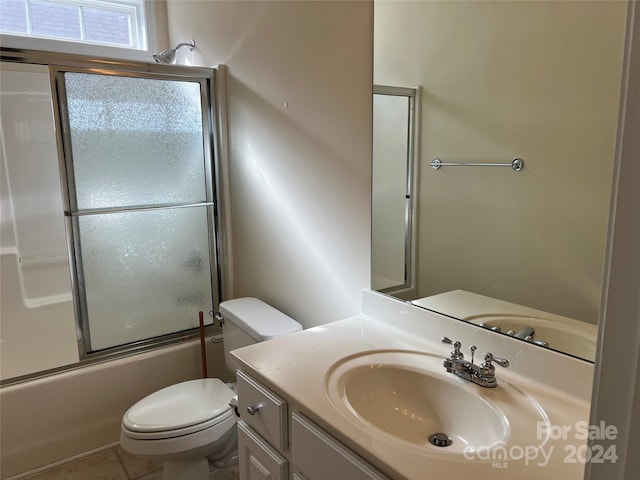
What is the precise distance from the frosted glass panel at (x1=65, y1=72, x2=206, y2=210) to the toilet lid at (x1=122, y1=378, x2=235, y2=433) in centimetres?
97

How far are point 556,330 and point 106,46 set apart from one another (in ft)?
9.54

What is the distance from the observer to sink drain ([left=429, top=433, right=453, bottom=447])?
117cm

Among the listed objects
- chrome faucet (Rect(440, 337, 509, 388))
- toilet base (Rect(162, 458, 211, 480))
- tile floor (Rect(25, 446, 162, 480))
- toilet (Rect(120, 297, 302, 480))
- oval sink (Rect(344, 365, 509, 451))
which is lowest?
tile floor (Rect(25, 446, 162, 480))

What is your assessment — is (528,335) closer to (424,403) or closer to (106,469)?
(424,403)

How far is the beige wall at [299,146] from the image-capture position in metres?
1.70

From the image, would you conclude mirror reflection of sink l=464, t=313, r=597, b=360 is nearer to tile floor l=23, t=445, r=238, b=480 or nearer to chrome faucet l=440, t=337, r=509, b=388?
chrome faucet l=440, t=337, r=509, b=388

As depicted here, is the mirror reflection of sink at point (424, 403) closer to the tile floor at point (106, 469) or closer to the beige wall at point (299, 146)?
the beige wall at point (299, 146)

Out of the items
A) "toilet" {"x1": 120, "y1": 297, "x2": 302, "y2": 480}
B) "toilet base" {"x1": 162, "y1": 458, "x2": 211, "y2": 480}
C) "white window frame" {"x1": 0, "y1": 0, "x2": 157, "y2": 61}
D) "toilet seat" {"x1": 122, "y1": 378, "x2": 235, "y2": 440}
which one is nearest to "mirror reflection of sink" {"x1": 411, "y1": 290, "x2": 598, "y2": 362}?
"toilet" {"x1": 120, "y1": 297, "x2": 302, "y2": 480}

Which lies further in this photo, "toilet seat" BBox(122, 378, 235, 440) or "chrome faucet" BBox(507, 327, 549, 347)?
"toilet seat" BBox(122, 378, 235, 440)

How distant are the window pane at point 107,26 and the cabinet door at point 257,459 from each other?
99.9 inches

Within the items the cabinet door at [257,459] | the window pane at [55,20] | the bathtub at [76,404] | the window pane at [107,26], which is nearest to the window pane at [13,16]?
the window pane at [55,20]

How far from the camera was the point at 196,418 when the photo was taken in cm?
189

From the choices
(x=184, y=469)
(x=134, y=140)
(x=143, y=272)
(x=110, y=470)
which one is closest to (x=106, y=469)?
(x=110, y=470)

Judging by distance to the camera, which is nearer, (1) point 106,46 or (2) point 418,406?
(2) point 418,406
